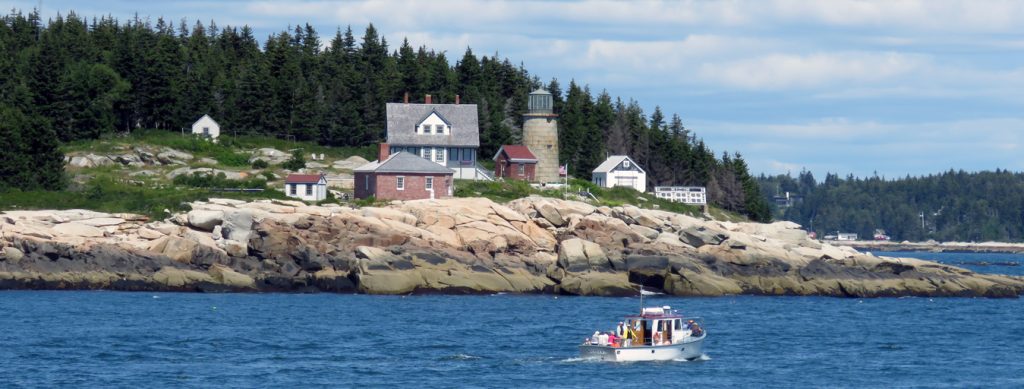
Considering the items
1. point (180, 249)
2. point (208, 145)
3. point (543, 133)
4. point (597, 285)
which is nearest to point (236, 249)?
point (180, 249)

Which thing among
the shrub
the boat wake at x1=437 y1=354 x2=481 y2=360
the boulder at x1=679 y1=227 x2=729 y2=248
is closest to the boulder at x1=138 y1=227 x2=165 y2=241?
the shrub

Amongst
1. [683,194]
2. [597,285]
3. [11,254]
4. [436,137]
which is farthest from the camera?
[683,194]

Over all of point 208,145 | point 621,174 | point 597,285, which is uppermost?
point 208,145

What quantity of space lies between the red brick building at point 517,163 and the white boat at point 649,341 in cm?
4997

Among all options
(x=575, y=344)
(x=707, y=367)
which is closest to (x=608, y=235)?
(x=575, y=344)

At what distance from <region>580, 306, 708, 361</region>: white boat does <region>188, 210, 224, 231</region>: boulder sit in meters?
31.0

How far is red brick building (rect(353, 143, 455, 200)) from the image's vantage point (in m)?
83.6

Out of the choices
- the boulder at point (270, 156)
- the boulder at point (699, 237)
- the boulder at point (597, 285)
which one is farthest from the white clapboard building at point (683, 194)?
the boulder at point (597, 285)

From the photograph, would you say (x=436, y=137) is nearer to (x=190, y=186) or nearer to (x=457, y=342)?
(x=190, y=186)

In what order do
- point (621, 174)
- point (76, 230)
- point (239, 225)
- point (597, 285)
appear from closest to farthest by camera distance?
point (597, 285) < point (76, 230) < point (239, 225) < point (621, 174)

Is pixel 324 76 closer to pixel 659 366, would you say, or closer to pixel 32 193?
pixel 32 193

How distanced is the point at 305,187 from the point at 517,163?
1840 centimetres

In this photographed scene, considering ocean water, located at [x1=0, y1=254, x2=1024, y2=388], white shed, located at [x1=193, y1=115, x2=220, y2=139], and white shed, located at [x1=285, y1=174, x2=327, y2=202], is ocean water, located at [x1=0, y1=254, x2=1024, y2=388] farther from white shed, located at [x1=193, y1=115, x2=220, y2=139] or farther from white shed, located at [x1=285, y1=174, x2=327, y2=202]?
white shed, located at [x1=193, y1=115, x2=220, y2=139]

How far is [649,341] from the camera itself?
155ft
